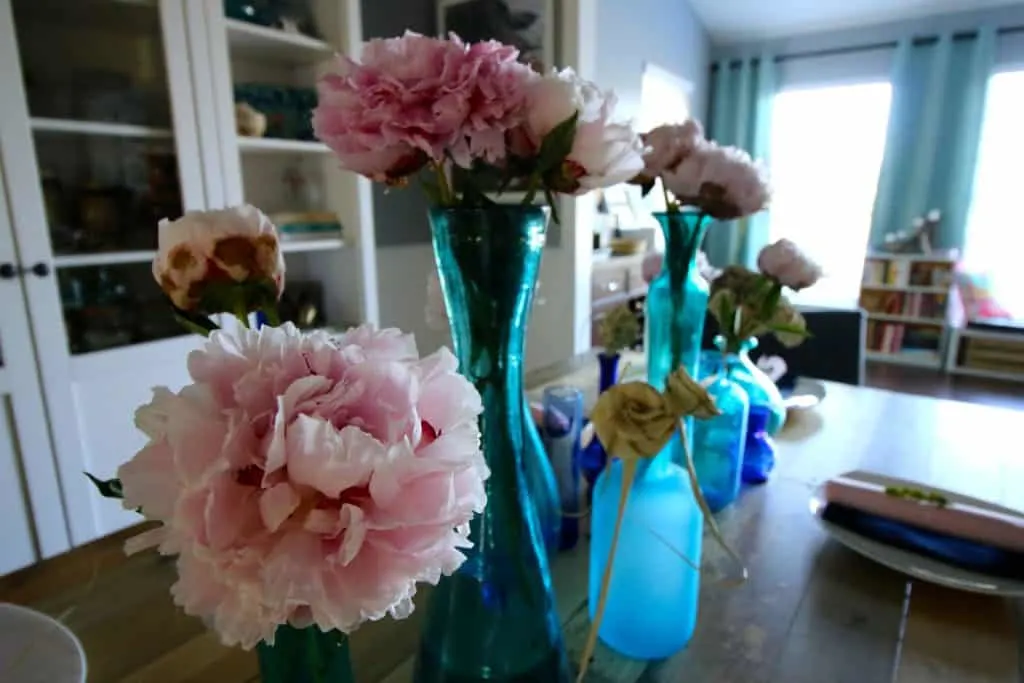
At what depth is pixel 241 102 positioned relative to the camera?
5.84ft

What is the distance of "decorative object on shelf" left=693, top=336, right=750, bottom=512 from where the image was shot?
769mm

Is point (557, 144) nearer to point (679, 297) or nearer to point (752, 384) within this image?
point (679, 297)

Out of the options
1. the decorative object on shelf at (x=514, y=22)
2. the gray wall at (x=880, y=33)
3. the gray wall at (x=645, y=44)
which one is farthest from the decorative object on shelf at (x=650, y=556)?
the gray wall at (x=880, y=33)

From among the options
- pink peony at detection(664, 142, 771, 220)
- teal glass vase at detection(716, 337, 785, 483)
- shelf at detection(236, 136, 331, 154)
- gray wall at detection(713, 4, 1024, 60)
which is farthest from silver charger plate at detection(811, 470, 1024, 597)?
gray wall at detection(713, 4, 1024, 60)

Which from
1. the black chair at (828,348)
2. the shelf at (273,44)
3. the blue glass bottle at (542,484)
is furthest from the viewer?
the shelf at (273,44)

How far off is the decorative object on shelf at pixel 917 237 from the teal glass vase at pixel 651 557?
→ 4.37 metres

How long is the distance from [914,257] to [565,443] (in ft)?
13.9

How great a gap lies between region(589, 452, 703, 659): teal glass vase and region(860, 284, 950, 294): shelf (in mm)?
4321

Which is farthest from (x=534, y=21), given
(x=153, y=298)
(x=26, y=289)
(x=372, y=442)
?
(x=372, y=442)

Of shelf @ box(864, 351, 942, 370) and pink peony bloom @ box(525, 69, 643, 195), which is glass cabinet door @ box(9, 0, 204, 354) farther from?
shelf @ box(864, 351, 942, 370)

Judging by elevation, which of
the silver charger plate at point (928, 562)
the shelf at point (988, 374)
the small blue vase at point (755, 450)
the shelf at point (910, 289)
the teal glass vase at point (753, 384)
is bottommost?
the shelf at point (988, 374)

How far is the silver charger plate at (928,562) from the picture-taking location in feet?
1.98

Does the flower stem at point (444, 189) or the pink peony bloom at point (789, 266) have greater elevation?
the flower stem at point (444, 189)

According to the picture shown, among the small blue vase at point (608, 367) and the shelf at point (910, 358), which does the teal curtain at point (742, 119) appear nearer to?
the shelf at point (910, 358)
